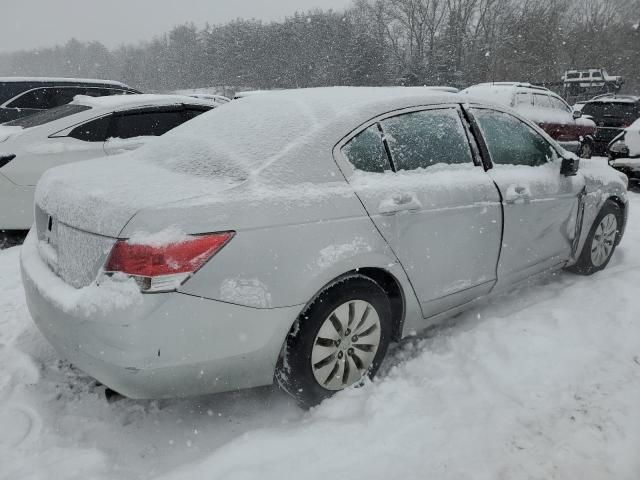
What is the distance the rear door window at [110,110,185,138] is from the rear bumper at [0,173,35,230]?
104 centimetres

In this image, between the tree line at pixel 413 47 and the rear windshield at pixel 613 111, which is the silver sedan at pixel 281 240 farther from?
the tree line at pixel 413 47

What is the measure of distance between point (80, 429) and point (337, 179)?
173 cm

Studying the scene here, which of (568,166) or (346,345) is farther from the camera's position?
(568,166)

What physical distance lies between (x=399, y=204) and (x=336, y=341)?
762 mm

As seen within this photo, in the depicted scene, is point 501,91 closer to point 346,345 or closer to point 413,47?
point 346,345

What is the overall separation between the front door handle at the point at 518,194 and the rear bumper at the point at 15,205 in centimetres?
429

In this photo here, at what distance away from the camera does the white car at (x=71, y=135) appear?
4.76 meters

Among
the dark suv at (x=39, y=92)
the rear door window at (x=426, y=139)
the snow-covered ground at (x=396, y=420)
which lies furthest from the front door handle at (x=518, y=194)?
the dark suv at (x=39, y=92)

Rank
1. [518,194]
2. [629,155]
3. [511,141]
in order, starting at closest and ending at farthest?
1. [518,194]
2. [511,141]
3. [629,155]

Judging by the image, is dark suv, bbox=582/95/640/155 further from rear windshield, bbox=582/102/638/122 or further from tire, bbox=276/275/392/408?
tire, bbox=276/275/392/408

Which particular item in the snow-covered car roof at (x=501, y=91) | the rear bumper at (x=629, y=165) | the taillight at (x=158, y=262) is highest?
the taillight at (x=158, y=262)

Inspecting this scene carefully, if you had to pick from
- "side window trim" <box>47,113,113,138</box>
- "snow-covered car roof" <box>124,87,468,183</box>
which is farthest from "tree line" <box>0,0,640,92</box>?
"snow-covered car roof" <box>124,87,468,183</box>

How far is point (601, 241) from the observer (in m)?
4.18

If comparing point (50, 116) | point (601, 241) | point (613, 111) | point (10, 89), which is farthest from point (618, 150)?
point (10, 89)
